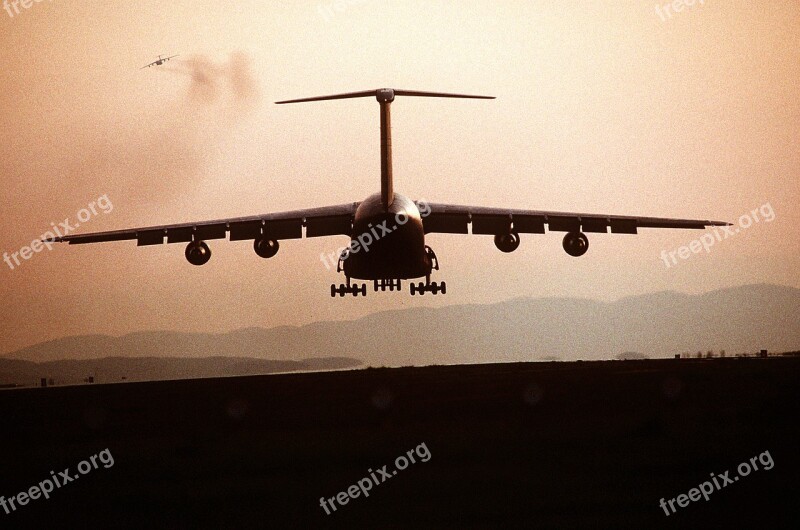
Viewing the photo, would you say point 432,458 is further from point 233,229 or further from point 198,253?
point 233,229

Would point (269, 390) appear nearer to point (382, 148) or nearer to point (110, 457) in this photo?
point (382, 148)

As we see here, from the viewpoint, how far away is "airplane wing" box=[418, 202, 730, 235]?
43000mm

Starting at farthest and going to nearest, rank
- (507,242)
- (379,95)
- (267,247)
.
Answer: (507,242) → (267,247) → (379,95)

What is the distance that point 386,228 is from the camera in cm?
3303

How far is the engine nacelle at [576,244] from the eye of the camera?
4097cm

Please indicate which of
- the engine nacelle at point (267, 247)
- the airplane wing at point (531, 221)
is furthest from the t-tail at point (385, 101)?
the engine nacelle at point (267, 247)

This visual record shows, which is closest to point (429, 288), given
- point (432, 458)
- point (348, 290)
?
point (348, 290)

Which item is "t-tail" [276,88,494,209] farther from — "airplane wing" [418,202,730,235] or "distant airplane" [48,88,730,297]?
"airplane wing" [418,202,730,235]

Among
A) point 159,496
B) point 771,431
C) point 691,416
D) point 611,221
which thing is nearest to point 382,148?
point 611,221

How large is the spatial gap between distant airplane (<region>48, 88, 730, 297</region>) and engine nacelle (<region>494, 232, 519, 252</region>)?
0.11ft

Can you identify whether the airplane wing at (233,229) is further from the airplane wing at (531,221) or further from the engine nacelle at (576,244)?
the engine nacelle at (576,244)

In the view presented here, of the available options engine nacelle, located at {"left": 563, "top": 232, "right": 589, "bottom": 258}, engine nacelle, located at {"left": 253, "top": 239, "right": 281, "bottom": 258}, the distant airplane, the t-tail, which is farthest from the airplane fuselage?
engine nacelle, located at {"left": 563, "top": 232, "right": 589, "bottom": 258}

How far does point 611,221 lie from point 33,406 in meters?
25.7

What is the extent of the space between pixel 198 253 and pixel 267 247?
9.35 feet
